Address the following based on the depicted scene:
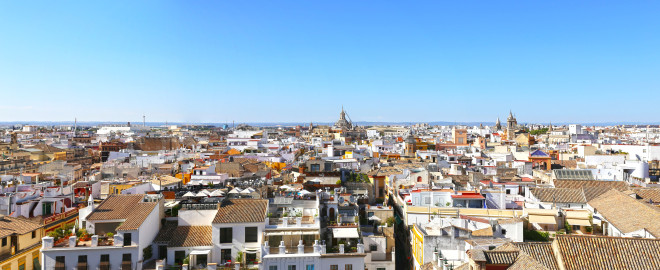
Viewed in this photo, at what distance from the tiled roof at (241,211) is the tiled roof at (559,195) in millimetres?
16966

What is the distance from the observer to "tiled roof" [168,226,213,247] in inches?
666

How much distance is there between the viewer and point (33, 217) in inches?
910

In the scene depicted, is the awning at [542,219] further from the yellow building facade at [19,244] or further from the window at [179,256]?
the yellow building facade at [19,244]

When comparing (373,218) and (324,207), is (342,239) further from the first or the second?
(373,218)

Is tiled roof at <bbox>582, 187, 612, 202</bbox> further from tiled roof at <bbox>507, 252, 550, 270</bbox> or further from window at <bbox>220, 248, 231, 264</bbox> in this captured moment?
window at <bbox>220, 248, 231, 264</bbox>

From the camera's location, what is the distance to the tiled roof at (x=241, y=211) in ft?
56.8

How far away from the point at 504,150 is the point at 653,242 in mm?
56442

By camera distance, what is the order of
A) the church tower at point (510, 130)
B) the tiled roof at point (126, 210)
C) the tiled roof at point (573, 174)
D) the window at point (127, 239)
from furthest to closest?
the church tower at point (510, 130) → the tiled roof at point (573, 174) → the tiled roof at point (126, 210) → the window at point (127, 239)

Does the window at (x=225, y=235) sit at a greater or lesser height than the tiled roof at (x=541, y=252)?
lesser

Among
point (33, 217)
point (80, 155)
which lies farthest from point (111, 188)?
point (80, 155)

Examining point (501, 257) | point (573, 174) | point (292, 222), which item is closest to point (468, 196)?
point (292, 222)

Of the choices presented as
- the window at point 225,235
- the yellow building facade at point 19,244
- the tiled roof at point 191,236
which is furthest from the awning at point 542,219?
the yellow building facade at point 19,244

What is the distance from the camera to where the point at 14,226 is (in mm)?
19922

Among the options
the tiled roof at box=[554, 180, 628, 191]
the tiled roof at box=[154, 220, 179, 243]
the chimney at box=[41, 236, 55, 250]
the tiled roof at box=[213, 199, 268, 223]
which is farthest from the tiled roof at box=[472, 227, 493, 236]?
the chimney at box=[41, 236, 55, 250]
